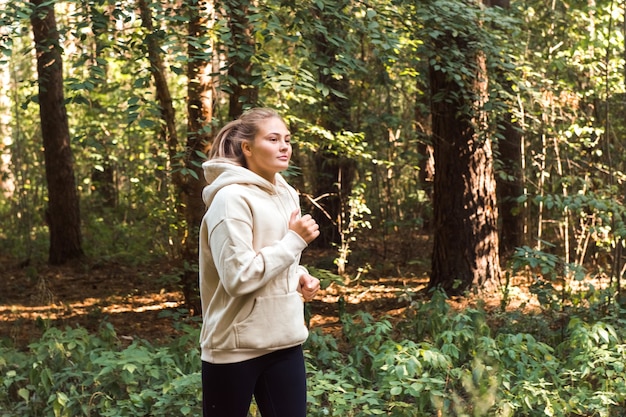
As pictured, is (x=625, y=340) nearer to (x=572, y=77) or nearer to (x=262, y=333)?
(x=262, y=333)

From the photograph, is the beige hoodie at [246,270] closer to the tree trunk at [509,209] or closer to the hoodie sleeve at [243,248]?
the hoodie sleeve at [243,248]

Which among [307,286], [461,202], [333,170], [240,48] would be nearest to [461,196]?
[461,202]

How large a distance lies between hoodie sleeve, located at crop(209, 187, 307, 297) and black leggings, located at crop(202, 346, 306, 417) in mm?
335

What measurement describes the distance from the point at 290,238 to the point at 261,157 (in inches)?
15.3

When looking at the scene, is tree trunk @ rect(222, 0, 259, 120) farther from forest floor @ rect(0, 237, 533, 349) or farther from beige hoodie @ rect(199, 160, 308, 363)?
beige hoodie @ rect(199, 160, 308, 363)

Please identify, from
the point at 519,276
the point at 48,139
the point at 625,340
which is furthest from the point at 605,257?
the point at 48,139

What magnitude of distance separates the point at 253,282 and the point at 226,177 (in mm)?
460

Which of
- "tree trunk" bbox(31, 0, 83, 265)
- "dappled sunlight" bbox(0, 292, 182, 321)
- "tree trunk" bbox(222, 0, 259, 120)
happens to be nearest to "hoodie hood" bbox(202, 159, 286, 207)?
"tree trunk" bbox(222, 0, 259, 120)

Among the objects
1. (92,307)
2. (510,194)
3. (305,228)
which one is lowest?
(92,307)

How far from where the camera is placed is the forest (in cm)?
527

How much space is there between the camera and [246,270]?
9.18ft

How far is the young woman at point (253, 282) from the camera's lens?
2857 millimetres

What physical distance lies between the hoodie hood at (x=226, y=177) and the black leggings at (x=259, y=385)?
0.66 meters

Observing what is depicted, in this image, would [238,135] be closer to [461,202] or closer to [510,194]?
[461,202]
